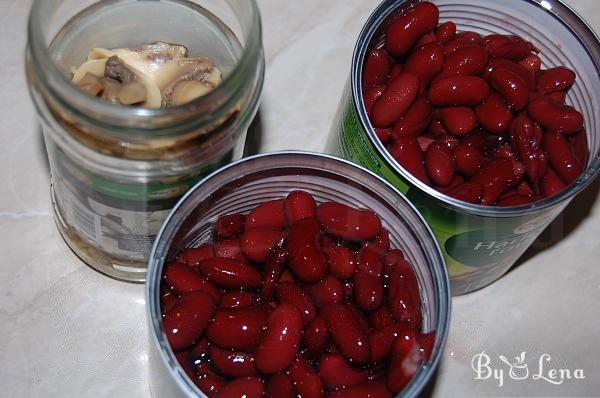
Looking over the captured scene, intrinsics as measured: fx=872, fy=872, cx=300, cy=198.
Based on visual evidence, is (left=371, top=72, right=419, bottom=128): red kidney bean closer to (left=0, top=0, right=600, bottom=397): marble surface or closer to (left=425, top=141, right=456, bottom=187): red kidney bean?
(left=425, top=141, right=456, bottom=187): red kidney bean

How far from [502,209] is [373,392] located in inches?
7.9

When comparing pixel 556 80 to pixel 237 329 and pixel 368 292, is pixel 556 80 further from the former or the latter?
pixel 237 329

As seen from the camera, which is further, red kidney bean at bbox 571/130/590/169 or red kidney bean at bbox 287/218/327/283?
red kidney bean at bbox 571/130/590/169

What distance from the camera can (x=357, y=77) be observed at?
0.80 meters

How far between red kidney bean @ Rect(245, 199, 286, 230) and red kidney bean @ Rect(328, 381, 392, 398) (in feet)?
0.54

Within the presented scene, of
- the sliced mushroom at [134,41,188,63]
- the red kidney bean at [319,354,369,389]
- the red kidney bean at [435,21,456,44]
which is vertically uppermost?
the red kidney bean at [435,21,456,44]

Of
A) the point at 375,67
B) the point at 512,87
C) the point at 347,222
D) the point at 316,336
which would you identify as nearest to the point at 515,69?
the point at 512,87

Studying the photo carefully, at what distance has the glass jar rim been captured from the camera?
2.08ft

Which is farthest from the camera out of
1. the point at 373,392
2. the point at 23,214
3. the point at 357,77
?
the point at 23,214

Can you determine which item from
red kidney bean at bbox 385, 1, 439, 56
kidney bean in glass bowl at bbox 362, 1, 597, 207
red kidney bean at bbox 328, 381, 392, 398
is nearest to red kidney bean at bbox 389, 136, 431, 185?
kidney bean in glass bowl at bbox 362, 1, 597, 207

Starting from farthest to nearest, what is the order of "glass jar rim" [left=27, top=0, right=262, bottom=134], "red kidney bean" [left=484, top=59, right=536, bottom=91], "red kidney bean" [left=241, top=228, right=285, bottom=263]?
"red kidney bean" [left=484, top=59, right=536, bottom=91] < "red kidney bean" [left=241, top=228, right=285, bottom=263] < "glass jar rim" [left=27, top=0, right=262, bottom=134]

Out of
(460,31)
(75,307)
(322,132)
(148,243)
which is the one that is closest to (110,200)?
(148,243)

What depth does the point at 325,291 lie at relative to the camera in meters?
0.73

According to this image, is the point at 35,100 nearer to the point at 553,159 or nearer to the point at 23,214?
the point at 23,214
